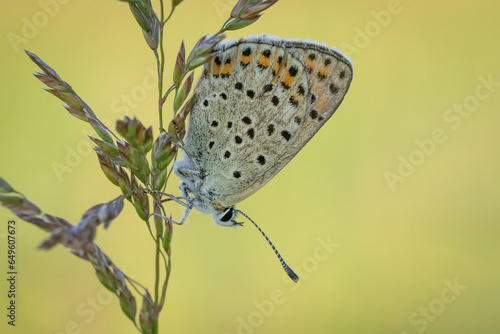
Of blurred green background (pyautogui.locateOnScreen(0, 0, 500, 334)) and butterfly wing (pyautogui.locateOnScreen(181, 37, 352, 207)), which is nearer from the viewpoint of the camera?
butterfly wing (pyautogui.locateOnScreen(181, 37, 352, 207))

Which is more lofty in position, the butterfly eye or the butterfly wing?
the butterfly wing

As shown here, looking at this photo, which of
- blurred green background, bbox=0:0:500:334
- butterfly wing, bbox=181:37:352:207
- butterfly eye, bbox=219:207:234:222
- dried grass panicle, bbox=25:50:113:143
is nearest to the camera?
dried grass panicle, bbox=25:50:113:143

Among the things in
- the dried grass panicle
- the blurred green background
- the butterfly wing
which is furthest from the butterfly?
the blurred green background

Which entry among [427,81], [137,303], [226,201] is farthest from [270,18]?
[137,303]

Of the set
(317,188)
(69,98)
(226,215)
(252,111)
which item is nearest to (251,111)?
(252,111)

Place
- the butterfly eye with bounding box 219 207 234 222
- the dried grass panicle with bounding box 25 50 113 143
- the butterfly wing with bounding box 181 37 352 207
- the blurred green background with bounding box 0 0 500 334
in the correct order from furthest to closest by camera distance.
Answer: the blurred green background with bounding box 0 0 500 334 < the butterfly eye with bounding box 219 207 234 222 < the butterfly wing with bounding box 181 37 352 207 < the dried grass panicle with bounding box 25 50 113 143

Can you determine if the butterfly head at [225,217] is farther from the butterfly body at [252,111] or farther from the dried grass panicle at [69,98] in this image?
the dried grass panicle at [69,98]

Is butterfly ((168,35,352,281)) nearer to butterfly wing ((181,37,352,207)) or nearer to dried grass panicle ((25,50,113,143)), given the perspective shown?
butterfly wing ((181,37,352,207))
